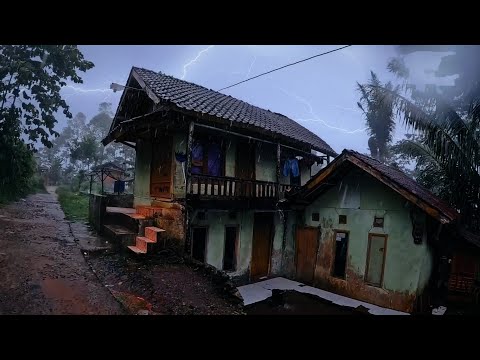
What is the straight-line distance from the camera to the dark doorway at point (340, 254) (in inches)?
352

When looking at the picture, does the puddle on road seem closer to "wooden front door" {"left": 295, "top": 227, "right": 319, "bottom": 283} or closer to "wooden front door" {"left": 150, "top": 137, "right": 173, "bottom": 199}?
"wooden front door" {"left": 295, "top": 227, "right": 319, "bottom": 283}

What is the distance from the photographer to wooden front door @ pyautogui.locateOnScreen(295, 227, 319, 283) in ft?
31.3

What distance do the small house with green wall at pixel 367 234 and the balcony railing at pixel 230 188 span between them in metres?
0.85

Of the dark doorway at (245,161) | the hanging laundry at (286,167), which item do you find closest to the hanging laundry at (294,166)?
the hanging laundry at (286,167)

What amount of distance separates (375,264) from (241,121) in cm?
559

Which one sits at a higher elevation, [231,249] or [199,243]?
[199,243]

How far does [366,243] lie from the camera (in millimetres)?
8375

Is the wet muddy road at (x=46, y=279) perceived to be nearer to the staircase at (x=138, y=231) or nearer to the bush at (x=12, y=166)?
the staircase at (x=138, y=231)

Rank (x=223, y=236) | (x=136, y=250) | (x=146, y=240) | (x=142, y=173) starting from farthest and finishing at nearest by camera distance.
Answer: (x=142, y=173), (x=223, y=236), (x=146, y=240), (x=136, y=250)

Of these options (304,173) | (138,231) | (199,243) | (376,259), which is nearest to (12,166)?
(138,231)

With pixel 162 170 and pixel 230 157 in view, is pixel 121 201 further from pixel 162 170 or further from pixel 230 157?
pixel 230 157

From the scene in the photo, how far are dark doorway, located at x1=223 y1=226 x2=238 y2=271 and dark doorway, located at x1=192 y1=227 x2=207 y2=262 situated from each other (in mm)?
923

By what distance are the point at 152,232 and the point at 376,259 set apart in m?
6.25

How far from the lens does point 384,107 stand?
30.4 feet
